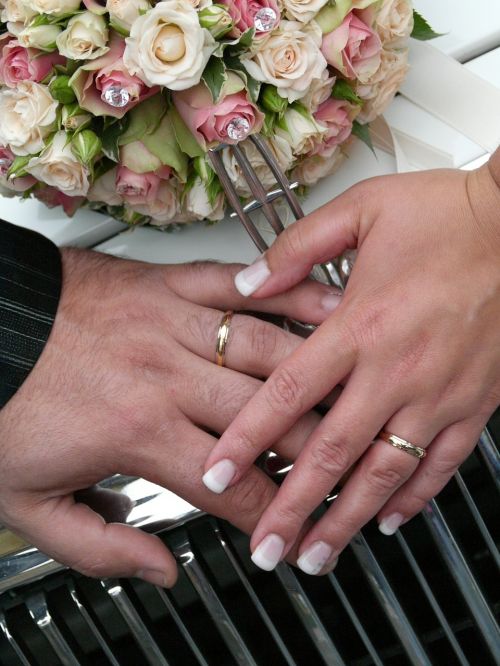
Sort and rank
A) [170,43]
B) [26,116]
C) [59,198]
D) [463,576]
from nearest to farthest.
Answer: [170,43], [26,116], [463,576], [59,198]

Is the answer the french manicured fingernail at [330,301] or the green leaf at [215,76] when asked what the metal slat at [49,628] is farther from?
the green leaf at [215,76]

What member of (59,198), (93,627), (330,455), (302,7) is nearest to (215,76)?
(302,7)

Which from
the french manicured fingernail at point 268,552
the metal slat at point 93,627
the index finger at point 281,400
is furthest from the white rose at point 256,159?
the metal slat at point 93,627

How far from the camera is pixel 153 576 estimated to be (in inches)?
40.6

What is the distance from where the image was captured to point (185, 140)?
3.40ft

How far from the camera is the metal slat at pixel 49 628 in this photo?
1064 mm

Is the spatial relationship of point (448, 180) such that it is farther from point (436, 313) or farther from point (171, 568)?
point (171, 568)

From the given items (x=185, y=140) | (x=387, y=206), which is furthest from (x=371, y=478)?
(x=185, y=140)

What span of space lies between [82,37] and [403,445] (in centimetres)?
62

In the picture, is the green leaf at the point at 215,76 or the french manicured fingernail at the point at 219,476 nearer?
the green leaf at the point at 215,76

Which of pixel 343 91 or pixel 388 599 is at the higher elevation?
pixel 343 91

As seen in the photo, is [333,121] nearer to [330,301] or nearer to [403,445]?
[330,301]

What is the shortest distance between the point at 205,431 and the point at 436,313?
0.34 meters

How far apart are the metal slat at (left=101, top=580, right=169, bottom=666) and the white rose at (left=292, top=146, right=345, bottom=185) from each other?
0.59m
